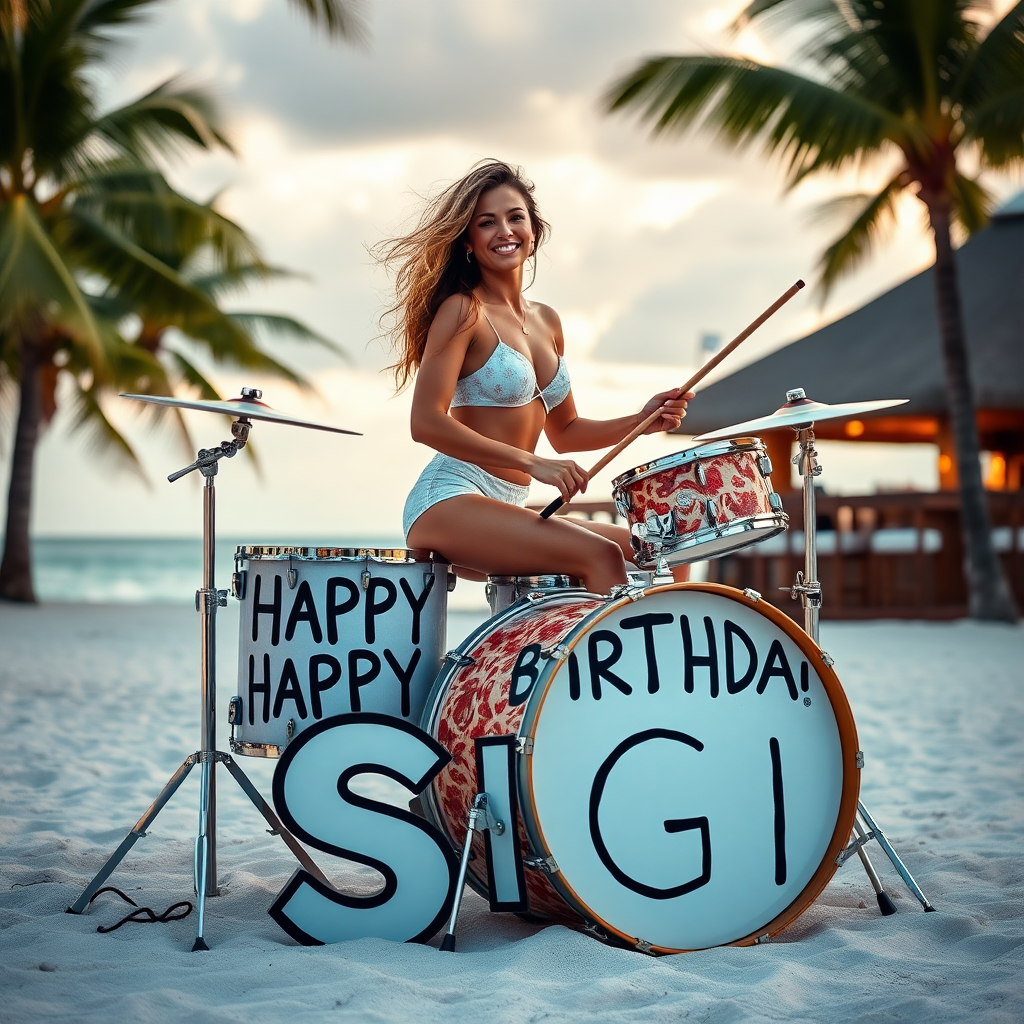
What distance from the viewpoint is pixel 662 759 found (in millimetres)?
2941

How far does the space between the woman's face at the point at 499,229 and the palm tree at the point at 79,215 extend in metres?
9.99

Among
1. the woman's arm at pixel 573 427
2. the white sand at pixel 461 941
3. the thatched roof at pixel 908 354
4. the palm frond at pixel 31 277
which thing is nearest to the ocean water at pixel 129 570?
the thatched roof at pixel 908 354

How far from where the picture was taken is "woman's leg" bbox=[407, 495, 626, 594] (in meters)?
3.26

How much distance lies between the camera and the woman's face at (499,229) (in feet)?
11.7

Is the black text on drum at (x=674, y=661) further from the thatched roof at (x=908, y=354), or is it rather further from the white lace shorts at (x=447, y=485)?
the thatched roof at (x=908, y=354)

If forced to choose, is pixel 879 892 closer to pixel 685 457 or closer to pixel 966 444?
pixel 685 457

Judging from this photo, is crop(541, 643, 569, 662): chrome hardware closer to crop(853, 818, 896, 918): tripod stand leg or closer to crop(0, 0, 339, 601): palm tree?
crop(853, 818, 896, 918): tripod stand leg

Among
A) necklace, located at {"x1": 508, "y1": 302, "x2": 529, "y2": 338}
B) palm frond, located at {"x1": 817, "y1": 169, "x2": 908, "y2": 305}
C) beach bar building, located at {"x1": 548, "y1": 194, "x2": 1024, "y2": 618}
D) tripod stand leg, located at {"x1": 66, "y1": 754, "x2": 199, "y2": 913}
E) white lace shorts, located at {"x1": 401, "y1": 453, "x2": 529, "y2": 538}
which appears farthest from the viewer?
beach bar building, located at {"x1": 548, "y1": 194, "x2": 1024, "y2": 618}

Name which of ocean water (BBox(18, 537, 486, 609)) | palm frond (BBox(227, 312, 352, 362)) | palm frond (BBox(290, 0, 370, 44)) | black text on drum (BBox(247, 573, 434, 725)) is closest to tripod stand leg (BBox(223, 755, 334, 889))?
black text on drum (BBox(247, 573, 434, 725))

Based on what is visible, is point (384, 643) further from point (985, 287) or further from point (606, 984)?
point (985, 287)

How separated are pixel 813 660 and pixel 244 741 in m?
1.50

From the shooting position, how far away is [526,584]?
10.8 ft

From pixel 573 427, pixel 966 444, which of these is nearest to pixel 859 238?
pixel 966 444

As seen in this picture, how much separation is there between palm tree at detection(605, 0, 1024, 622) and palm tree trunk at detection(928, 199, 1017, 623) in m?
0.01
